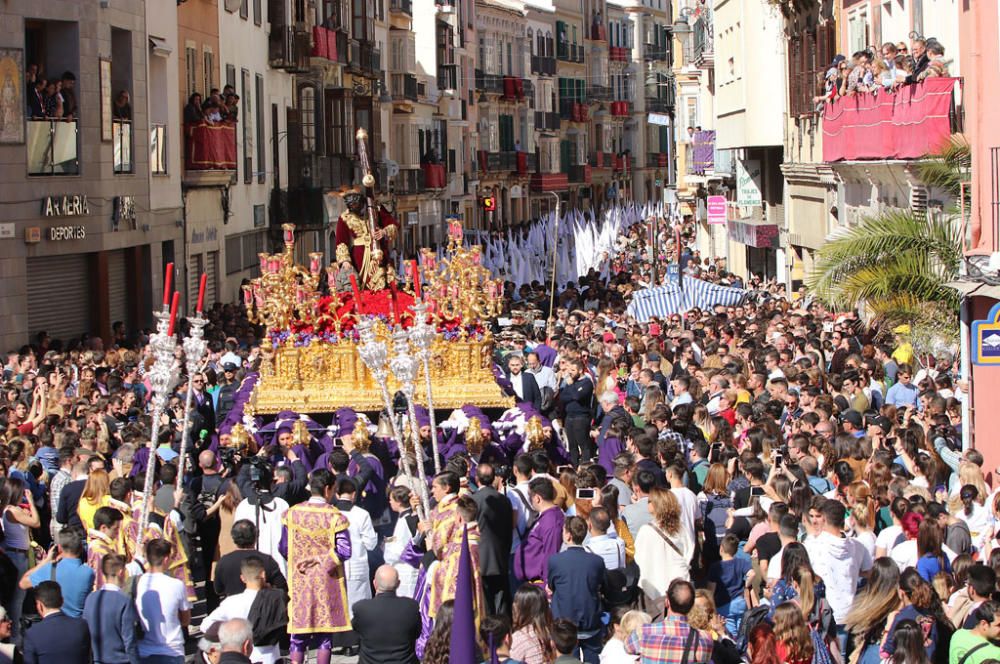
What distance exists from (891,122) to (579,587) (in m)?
13.6

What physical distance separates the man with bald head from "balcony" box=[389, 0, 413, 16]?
46.0 metres

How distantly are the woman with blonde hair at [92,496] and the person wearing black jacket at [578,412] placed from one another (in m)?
6.72

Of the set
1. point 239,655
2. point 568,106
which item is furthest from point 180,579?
point 568,106

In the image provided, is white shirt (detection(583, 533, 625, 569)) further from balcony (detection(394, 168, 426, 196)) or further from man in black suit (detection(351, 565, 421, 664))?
balcony (detection(394, 168, 426, 196))

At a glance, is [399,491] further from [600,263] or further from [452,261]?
[600,263]

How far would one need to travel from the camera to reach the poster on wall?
2436 cm

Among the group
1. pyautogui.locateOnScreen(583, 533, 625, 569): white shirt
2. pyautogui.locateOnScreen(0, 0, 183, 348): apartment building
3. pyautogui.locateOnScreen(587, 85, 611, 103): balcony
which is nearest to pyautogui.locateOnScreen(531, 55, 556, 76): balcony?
pyautogui.locateOnScreen(587, 85, 611, 103): balcony

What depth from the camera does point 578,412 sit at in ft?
60.7

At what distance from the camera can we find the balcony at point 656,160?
4294 inches

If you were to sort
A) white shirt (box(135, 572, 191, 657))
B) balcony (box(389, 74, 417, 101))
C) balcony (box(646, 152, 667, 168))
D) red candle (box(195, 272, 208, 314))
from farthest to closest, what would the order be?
balcony (box(646, 152, 667, 168)), balcony (box(389, 74, 417, 101)), red candle (box(195, 272, 208, 314)), white shirt (box(135, 572, 191, 657))

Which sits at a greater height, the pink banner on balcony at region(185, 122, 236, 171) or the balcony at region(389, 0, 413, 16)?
the balcony at region(389, 0, 413, 16)

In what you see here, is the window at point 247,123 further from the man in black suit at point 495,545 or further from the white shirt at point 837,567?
the white shirt at point 837,567

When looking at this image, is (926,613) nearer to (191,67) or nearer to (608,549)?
(608,549)

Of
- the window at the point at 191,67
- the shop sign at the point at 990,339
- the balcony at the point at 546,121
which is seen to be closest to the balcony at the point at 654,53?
the balcony at the point at 546,121
